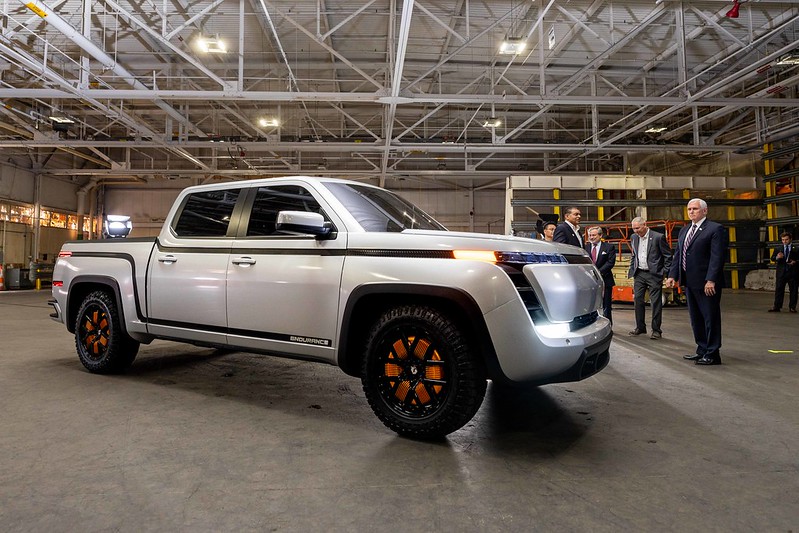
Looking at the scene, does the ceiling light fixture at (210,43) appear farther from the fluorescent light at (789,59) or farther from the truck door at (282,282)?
the fluorescent light at (789,59)

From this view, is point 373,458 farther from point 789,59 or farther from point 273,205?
point 789,59

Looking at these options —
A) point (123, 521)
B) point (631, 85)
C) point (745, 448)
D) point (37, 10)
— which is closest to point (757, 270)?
point (631, 85)

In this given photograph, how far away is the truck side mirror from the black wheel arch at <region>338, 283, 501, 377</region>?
45 cm

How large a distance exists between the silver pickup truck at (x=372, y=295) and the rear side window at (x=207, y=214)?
0.01 metres

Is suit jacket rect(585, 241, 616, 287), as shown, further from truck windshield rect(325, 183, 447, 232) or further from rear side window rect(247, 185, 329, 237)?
rear side window rect(247, 185, 329, 237)

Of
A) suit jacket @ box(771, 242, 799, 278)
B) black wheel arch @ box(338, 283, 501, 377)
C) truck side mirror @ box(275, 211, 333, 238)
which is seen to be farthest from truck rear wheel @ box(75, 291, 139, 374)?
suit jacket @ box(771, 242, 799, 278)

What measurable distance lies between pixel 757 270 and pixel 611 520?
20.0 meters

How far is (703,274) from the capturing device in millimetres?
4477

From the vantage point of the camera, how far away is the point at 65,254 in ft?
13.8

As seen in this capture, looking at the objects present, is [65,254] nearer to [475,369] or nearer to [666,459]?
[475,369]

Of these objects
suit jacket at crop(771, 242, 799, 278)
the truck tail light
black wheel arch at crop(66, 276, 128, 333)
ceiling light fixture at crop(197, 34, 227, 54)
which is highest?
ceiling light fixture at crop(197, 34, 227, 54)

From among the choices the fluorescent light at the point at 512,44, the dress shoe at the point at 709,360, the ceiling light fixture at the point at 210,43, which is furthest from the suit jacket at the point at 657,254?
the ceiling light fixture at the point at 210,43

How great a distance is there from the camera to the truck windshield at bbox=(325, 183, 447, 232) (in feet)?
9.49

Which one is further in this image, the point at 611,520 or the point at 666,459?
the point at 666,459
